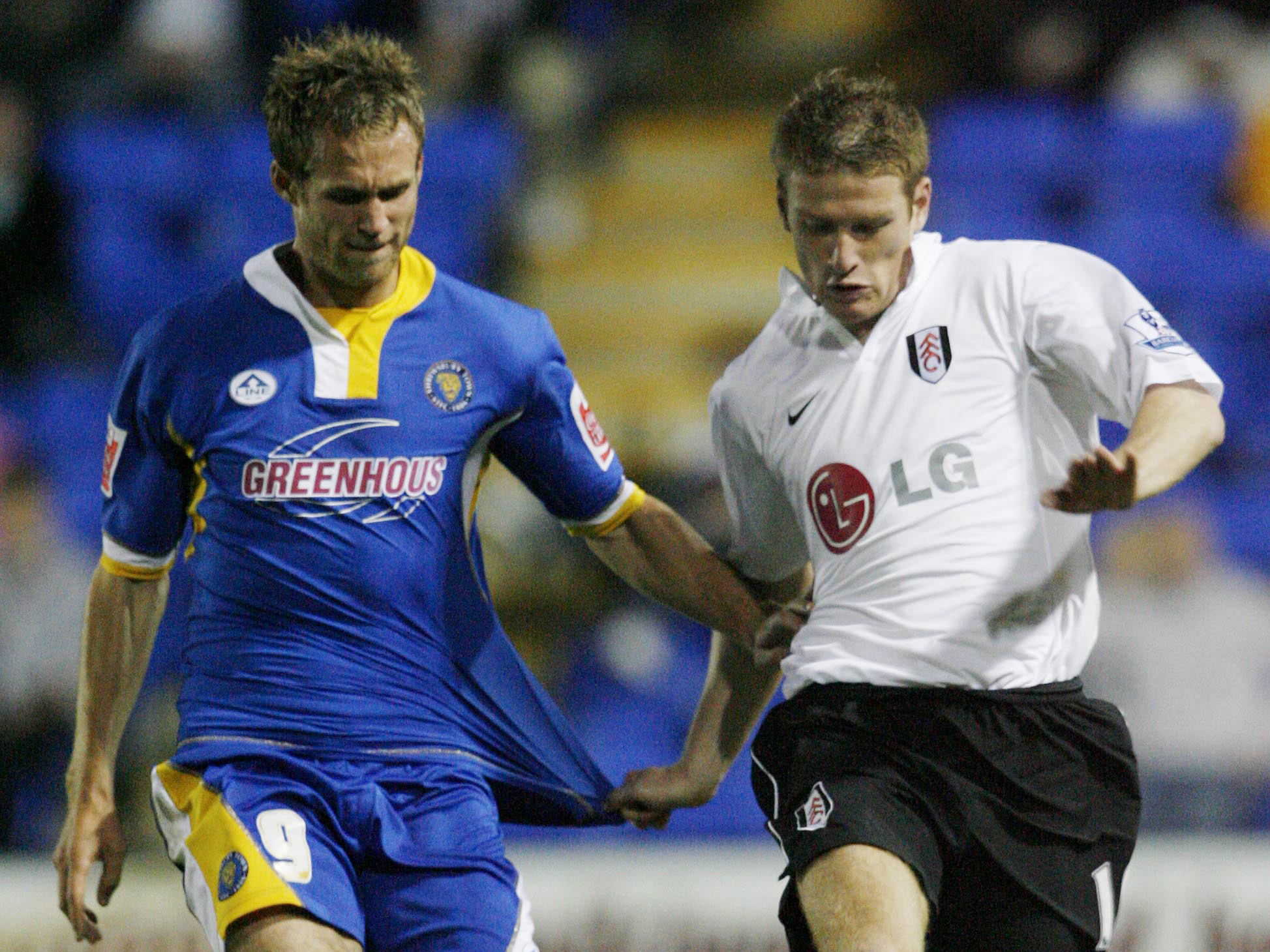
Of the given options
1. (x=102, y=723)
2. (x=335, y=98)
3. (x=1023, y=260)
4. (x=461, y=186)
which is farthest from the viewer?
(x=461, y=186)

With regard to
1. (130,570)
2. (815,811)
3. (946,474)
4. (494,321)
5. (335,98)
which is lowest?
(815,811)

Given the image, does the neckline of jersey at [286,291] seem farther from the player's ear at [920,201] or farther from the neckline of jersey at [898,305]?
the player's ear at [920,201]

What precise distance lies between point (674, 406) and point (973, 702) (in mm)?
5432

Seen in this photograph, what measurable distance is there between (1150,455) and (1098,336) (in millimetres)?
364

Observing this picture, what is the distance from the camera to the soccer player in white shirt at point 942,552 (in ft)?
9.71

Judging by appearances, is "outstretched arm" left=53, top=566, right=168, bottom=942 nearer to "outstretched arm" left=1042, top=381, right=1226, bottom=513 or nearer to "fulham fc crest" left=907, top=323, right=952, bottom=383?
"fulham fc crest" left=907, top=323, right=952, bottom=383

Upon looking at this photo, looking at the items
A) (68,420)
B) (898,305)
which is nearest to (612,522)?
(898,305)

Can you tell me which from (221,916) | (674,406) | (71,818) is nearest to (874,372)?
(221,916)

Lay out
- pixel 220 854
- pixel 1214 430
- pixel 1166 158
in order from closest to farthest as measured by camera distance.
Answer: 1. pixel 1214 430
2. pixel 220 854
3. pixel 1166 158

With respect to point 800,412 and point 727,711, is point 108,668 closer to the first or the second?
point 727,711

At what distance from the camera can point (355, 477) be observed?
122 inches

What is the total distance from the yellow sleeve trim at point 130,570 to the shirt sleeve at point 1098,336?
1.66 m

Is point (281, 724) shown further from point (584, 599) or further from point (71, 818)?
point (584, 599)

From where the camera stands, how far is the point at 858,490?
123 inches
